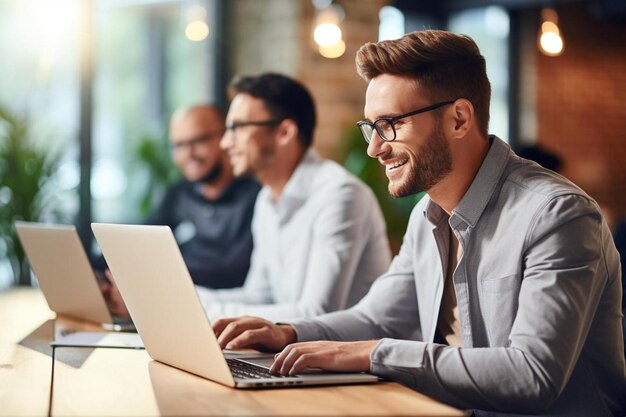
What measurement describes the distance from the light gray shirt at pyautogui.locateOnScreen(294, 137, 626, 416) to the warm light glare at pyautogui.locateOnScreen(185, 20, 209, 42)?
3.92 metres

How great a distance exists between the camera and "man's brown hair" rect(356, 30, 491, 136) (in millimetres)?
1957

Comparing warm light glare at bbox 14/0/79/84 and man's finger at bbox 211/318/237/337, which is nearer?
man's finger at bbox 211/318/237/337

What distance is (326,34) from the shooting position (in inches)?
177

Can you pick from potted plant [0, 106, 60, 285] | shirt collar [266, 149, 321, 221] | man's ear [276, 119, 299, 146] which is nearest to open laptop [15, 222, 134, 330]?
shirt collar [266, 149, 321, 221]

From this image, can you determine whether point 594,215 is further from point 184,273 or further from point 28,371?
point 28,371

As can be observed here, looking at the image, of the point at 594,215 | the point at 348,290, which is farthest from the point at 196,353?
the point at 348,290

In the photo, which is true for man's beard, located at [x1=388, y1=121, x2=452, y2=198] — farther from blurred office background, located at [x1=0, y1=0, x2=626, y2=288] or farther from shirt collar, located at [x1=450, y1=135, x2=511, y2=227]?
blurred office background, located at [x1=0, y1=0, x2=626, y2=288]

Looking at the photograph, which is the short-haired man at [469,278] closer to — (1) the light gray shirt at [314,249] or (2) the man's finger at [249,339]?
(2) the man's finger at [249,339]

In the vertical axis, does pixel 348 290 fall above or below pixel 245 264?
above

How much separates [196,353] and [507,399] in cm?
55

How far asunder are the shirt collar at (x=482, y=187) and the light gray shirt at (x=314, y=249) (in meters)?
0.85

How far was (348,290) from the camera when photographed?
2920 mm

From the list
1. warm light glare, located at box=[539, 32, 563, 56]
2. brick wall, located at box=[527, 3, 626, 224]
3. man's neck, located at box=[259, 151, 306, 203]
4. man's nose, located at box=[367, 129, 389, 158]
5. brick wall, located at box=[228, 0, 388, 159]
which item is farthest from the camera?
brick wall, located at box=[527, 3, 626, 224]

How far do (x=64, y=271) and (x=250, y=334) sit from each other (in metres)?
0.87
